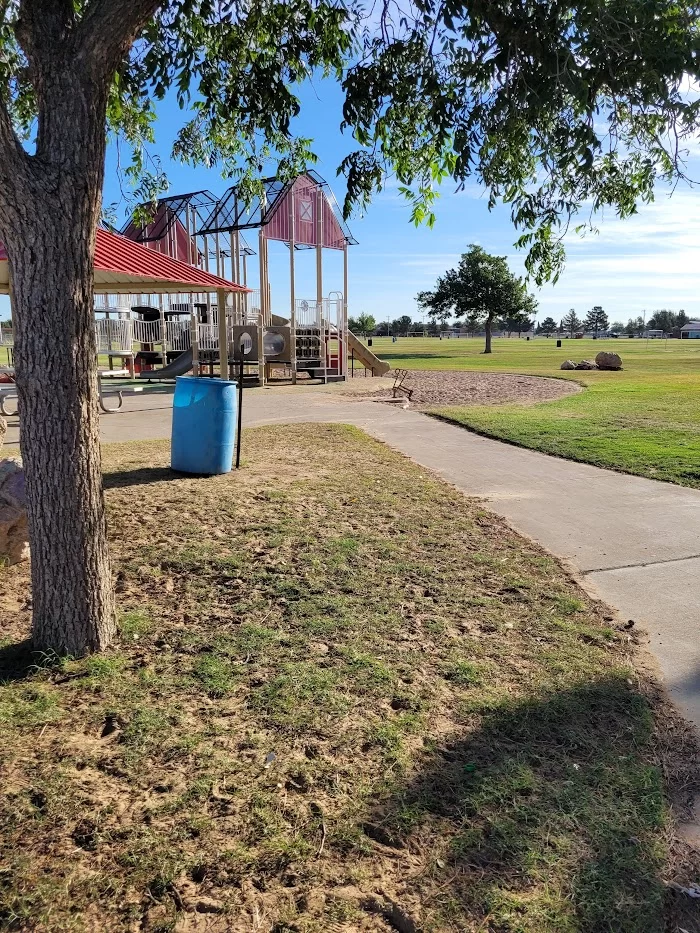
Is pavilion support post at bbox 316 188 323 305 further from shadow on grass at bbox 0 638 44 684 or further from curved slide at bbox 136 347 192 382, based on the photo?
shadow on grass at bbox 0 638 44 684

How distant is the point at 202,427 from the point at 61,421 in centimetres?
420

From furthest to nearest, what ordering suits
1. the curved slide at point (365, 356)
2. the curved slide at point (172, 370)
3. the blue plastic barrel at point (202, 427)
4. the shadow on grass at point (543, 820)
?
the curved slide at point (365, 356)
the curved slide at point (172, 370)
the blue plastic barrel at point (202, 427)
the shadow on grass at point (543, 820)

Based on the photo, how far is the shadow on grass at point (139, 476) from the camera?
731 centimetres

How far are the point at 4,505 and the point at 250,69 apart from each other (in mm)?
3873

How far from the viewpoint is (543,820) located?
260cm

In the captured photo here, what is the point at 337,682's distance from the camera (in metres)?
3.54

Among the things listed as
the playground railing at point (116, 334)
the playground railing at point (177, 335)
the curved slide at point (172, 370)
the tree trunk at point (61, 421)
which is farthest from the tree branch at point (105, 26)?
the playground railing at point (177, 335)

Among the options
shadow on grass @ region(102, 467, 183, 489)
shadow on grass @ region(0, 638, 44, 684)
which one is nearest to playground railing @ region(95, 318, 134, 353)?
shadow on grass @ region(102, 467, 183, 489)

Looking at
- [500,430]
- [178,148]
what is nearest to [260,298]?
[500,430]

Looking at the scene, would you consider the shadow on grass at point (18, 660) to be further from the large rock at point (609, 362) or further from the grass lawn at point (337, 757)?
the large rock at point (609, 362)

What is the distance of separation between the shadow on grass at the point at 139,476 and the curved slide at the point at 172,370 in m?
18.0

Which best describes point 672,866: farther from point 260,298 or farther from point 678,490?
point 260,298

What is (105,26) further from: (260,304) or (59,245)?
(260,304)

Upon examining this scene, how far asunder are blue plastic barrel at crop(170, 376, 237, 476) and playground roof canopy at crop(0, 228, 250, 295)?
5335mm
